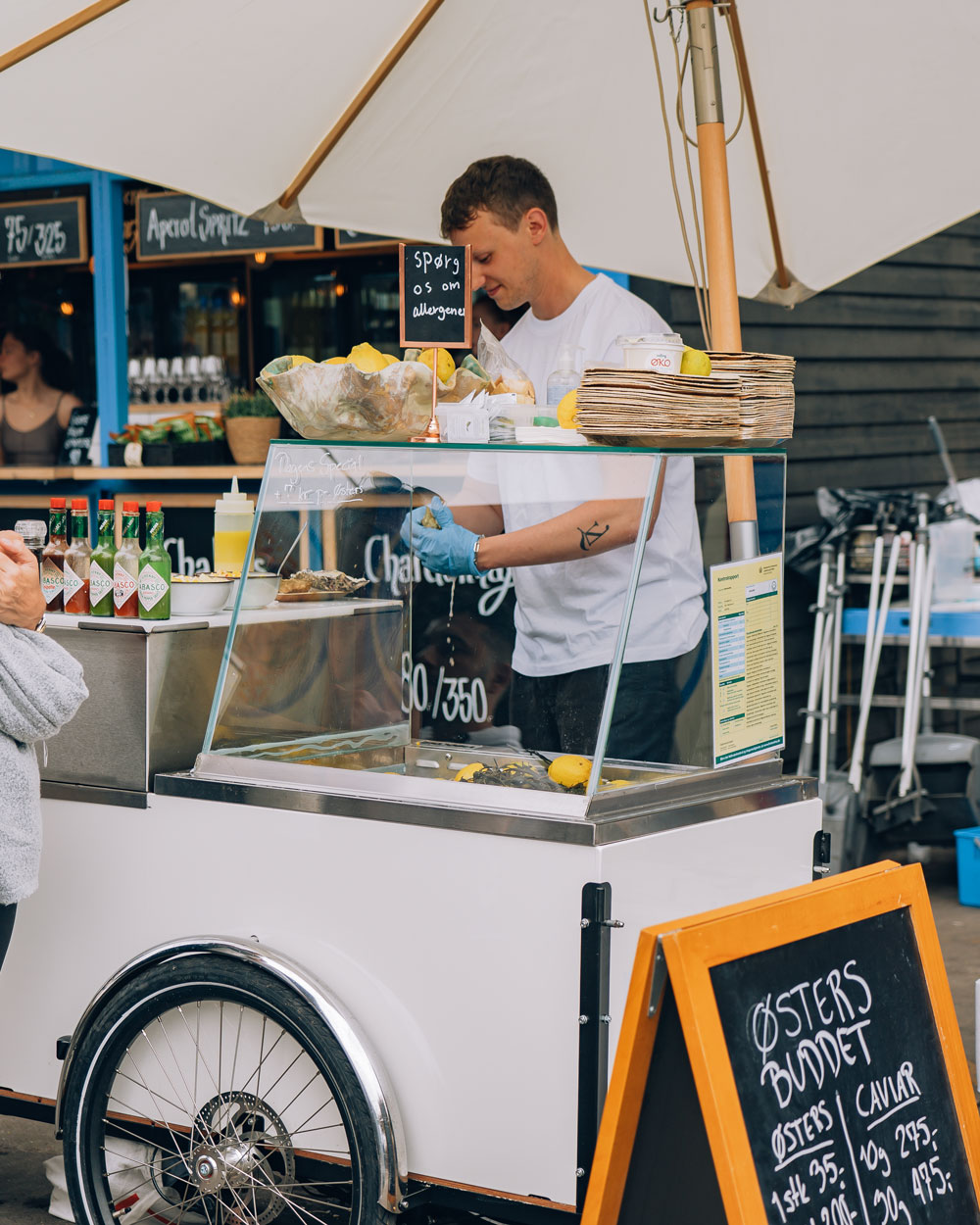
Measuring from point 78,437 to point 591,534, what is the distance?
4.73m

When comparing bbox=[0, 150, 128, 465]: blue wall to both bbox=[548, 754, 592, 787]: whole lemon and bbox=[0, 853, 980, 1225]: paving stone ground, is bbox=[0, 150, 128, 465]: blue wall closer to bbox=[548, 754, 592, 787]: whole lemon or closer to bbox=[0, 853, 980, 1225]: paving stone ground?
bbox=[0, 853, 980, 1225]: paving stone ground

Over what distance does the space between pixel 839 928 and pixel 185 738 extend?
128 cm

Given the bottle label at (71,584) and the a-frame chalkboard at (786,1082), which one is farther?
the bottle label at (71,584)

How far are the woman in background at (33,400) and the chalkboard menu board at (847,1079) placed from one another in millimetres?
5337

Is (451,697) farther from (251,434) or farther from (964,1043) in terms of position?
(251,434)

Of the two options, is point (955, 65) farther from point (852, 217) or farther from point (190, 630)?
point (190, 630)

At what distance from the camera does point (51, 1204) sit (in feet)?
9.84

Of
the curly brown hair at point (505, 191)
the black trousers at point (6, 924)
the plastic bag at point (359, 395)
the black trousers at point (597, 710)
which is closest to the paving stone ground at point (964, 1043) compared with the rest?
the black trousers at point (6, 924)

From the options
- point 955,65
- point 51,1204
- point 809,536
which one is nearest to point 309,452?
point 51,1204

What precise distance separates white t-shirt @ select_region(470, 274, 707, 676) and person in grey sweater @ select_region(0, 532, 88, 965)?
0.80 metres

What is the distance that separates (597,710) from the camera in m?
2.63

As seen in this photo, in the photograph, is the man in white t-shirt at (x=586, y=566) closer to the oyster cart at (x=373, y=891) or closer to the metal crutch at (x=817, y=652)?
the oyster cart at (x=373, y=891)

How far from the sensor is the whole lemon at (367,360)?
272 centimetres

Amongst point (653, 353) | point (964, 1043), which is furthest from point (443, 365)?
point (964, 1043)
